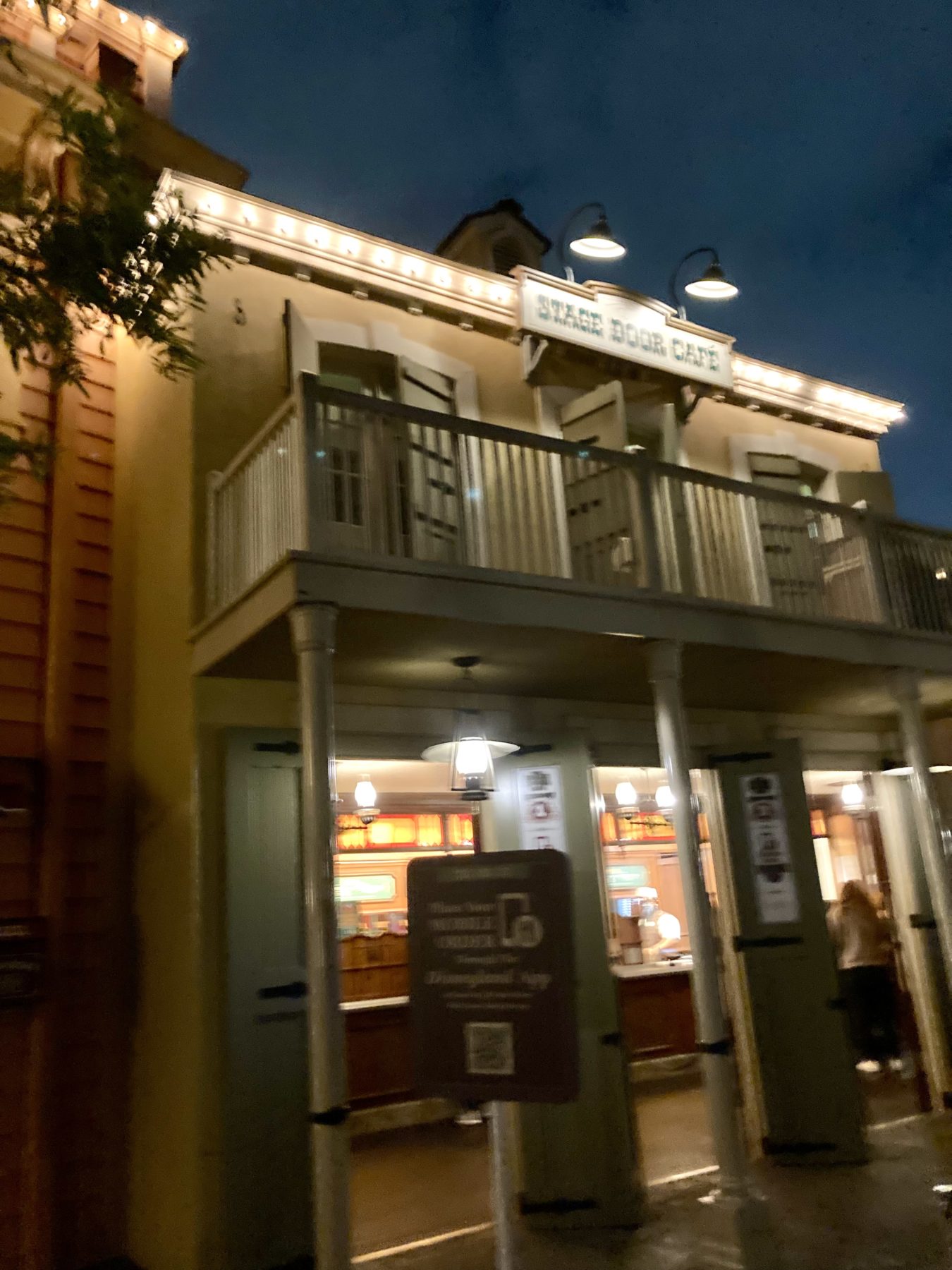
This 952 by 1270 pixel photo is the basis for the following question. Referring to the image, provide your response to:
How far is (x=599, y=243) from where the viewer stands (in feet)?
28.7

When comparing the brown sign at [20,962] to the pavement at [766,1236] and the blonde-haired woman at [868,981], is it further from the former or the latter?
the blonde-haired woman at [868,981]

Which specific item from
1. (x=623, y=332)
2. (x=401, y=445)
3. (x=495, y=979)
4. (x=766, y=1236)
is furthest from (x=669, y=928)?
(x=495, y=979)

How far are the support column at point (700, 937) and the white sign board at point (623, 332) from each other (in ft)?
12.2

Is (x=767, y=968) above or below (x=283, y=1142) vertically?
above

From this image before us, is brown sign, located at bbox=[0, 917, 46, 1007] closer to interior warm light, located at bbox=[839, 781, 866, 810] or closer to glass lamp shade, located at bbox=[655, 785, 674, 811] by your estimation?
glass lamp shade, located at bbox=[655, 785, 674, 811]

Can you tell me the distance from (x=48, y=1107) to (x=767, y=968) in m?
5.49

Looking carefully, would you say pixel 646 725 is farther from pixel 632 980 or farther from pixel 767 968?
pixel 632 980

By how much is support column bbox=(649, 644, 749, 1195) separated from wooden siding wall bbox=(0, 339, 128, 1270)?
13.2 feet

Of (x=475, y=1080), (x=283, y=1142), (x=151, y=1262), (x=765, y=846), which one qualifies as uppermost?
(x=765, y=846)

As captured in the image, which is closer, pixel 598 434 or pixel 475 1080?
pixel 475 1080

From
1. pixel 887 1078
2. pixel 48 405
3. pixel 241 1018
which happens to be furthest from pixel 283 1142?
pixel 887 1078

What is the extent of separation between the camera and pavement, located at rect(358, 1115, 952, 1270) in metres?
5.63

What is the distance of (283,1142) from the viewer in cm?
599

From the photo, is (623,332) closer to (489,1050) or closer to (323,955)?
(323,955)
